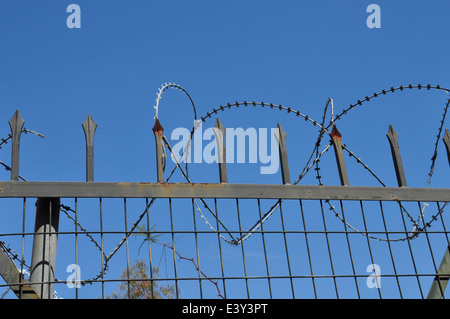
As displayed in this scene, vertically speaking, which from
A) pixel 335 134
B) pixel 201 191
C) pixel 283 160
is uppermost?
pixel 335 134

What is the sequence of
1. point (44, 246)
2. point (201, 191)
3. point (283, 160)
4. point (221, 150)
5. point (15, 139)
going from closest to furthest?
point (44, 246)
point (15, 139)
point (201, 191)
point (221, 150)
point (283, 160)

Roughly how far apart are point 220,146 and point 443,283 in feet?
8.78

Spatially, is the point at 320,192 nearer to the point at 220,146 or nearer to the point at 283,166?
the point at 283,166

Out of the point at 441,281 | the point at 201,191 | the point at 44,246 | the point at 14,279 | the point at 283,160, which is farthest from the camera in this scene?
the point at 441,281

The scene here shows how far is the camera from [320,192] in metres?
5.27

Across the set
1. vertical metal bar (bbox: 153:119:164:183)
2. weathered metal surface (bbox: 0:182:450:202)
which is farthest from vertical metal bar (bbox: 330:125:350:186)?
vertical metal bar (bbox: 153:119:164:183)

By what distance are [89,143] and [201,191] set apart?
1105 millimetres

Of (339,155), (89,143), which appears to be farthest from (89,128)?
(339,155)

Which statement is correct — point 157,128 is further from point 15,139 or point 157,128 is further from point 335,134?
point 335,134

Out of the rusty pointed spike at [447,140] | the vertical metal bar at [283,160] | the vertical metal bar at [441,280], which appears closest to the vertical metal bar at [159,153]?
the vertical metal bar at [283,160]

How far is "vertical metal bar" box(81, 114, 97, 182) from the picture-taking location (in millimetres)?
4844

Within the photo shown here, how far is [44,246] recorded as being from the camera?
458 cm

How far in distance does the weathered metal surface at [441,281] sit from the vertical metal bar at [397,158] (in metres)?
0.86
